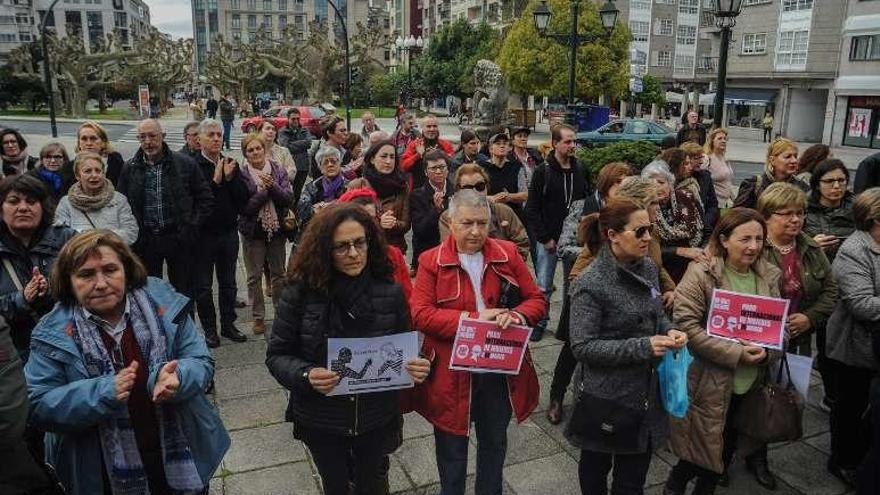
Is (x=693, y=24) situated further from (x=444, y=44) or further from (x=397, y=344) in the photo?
(x=397, y=344)

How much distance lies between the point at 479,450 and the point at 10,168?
5.55 m

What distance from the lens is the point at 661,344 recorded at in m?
2.93

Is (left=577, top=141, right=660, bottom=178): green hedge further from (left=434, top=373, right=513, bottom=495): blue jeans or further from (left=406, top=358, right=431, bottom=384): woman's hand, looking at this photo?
(left=406, top=358, right=431, bottom=384): woman's hand

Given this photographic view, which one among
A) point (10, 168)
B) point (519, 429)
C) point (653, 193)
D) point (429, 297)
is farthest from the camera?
point (10, 168)

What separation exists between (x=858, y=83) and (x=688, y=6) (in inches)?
1081

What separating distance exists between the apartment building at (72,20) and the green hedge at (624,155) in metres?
95.5

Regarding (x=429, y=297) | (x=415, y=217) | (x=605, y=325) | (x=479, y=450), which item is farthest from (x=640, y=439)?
(x=415, y=217)

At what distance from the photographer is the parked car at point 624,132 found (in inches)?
924

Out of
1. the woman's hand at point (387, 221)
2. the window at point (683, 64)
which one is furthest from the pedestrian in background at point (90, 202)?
the window at point (683, 64)

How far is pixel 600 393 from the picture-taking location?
3.13 meters

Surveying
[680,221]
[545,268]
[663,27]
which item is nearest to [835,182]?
[680,221]

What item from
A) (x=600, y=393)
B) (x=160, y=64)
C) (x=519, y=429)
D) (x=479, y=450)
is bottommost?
(x=519, y=429)

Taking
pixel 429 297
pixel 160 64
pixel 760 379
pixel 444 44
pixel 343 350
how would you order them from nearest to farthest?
pixel 343 350, pixel 429 297, pixel 760 379, pixel 444 44, pixel 160 64

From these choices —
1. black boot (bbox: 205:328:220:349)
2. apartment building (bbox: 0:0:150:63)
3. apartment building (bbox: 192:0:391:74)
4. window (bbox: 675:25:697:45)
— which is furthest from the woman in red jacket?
apartment building (bbox: 192:0:391:74)
